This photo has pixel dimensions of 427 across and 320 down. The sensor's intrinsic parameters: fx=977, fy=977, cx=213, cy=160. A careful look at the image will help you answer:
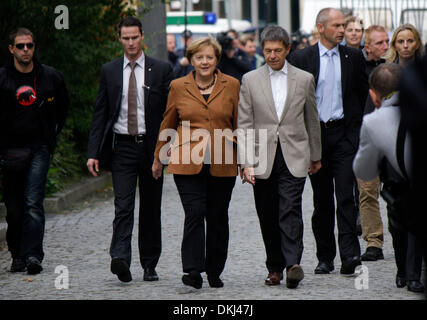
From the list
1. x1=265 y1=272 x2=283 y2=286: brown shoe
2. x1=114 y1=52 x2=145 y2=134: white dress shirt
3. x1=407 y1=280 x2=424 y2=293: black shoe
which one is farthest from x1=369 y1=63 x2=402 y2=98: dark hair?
x1=114 y1=52 x2=145 y2=134: white dress shirt

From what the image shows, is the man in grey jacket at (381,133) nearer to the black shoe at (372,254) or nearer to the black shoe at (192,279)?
the black shoe at (192,279)

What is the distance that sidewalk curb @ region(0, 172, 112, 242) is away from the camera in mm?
11758

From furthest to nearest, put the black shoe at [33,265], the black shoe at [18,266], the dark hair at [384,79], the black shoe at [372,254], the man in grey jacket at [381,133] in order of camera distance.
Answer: the black shoe at [372,254] → the black shoe at [18,266] → the black shoe at [33,265] → the dark hair at [384,79] → the man in grey jacket at [381,133]

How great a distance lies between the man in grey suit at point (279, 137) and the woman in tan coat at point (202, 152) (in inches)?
5.3

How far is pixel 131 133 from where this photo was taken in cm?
737

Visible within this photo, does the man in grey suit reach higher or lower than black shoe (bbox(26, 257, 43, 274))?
higher

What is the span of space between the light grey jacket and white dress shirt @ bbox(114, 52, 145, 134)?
275 cm

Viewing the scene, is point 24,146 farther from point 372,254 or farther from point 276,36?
point 372,254

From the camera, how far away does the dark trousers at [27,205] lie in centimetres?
805

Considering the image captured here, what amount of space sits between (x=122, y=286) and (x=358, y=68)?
8.26 ft

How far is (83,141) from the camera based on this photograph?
15.0 metres

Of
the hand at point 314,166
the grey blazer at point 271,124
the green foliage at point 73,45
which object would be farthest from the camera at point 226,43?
the grey blazer at point 271,124

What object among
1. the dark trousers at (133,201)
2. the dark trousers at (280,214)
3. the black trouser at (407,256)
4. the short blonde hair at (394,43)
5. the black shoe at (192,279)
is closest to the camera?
the black trouser at (407,256)

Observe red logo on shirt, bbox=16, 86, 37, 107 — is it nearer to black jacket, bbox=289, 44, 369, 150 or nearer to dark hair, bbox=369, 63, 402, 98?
black jacket, bbox=289, 44, 369, 150
